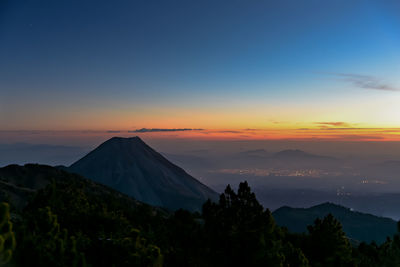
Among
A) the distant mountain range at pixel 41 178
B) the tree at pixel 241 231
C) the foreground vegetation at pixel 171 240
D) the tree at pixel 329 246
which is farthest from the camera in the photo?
the distant mountain range at pixel 41 178

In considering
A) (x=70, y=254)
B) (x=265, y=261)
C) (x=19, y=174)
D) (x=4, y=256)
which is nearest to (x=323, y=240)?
(x=265, y=261)

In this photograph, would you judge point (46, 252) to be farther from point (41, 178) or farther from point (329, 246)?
point (41, 178)

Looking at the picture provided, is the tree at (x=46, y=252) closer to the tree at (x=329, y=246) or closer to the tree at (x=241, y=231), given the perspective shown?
the tree at (x=241, y=231)

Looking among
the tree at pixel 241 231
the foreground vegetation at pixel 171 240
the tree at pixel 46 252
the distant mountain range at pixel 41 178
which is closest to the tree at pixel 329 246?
the foreground vegetation at pixel 171 240

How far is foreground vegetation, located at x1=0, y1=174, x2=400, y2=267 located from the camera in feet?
40.8

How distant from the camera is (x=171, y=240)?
3197 cm

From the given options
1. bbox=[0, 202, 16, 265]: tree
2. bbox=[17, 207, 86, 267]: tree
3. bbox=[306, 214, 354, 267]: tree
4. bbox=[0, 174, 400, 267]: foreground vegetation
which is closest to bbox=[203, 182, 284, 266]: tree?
bbox=[0, 174, 400, 267]: foreground vegetation

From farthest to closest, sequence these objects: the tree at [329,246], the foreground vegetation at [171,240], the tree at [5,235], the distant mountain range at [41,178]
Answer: the distant mountain range at [41,178] < the tree at [329,246] < the foreground vegetation at [171,240] < the tree at [5,235]

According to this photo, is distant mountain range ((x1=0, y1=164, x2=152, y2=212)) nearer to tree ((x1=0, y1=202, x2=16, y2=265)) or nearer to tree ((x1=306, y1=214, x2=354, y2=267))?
tree ((x1=306, y1=214, x2=354, y2=267))

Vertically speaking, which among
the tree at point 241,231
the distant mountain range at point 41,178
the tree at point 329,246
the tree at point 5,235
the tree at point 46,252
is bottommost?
the distant mountain range at point 41,178

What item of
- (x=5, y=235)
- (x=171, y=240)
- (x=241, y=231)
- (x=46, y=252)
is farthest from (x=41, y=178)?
(x=5, y=235)

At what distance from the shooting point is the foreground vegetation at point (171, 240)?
40.8ft

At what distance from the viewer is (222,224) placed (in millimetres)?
26688

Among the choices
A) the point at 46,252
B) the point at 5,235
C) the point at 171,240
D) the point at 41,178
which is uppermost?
the point at 5,235
